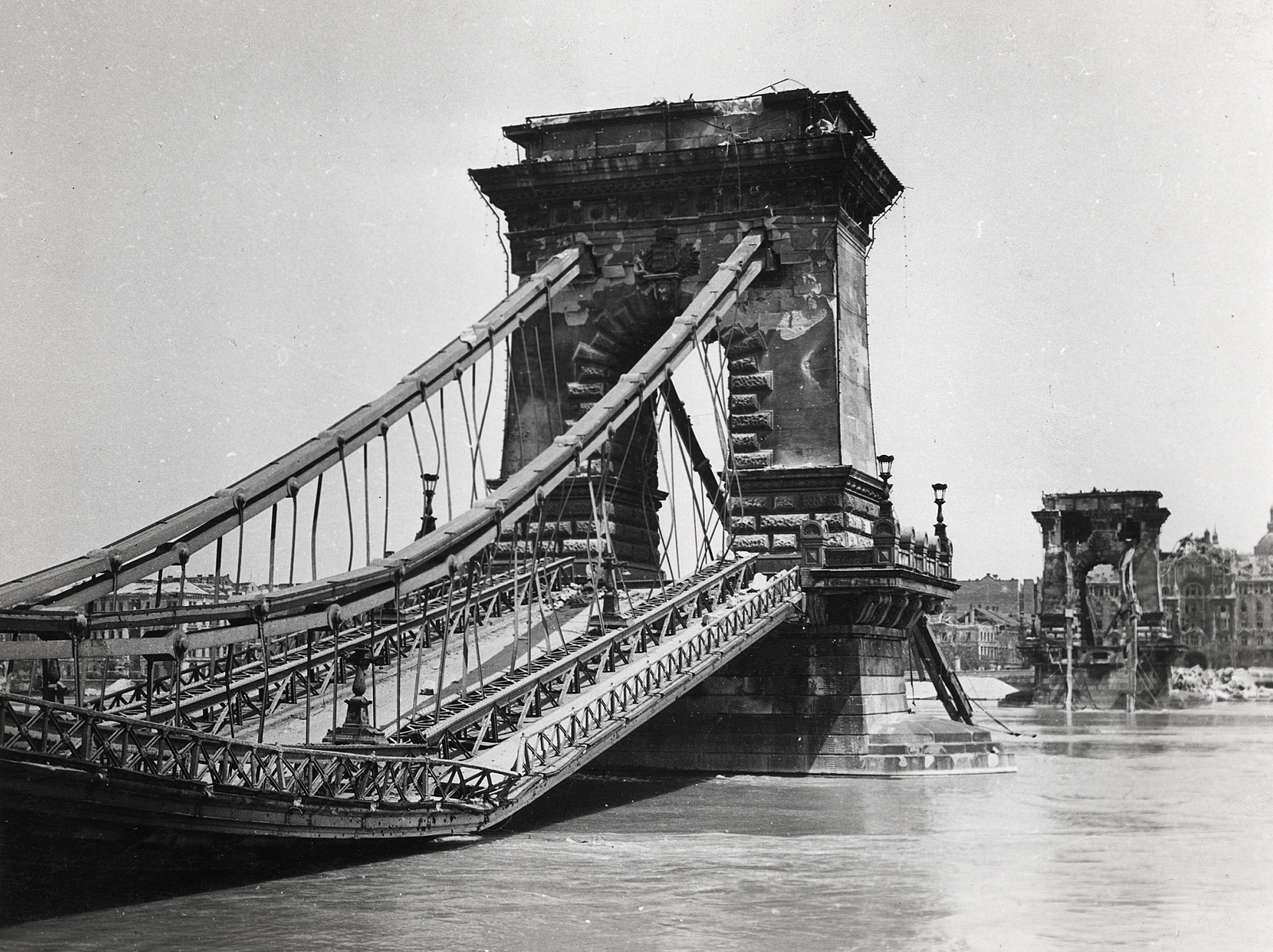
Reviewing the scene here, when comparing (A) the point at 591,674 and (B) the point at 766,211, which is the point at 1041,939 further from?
(B) the point at 766,211

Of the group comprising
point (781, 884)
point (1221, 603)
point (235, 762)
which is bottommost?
point (781, 884)

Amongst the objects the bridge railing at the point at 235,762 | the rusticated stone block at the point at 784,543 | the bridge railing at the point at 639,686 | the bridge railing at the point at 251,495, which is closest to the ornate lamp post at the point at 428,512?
the bridge railing at the point at 251,495

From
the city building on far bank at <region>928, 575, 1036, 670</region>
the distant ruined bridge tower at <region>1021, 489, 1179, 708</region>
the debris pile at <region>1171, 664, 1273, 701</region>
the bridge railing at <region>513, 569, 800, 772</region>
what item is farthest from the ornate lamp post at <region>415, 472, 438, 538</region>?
the city building on far bank at <region>928, 575, 1036, 670</region>

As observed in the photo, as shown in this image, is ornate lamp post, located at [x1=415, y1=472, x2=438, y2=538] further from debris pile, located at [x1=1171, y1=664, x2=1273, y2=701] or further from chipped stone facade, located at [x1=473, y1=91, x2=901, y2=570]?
debris pile, located at [x1=1171, y1=664, x2=1273, y2=701]

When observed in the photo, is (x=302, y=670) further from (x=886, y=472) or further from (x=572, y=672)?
(x=886, y=472)

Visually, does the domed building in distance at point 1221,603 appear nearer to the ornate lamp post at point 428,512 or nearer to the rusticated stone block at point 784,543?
the rusticated stone block at point 784,543

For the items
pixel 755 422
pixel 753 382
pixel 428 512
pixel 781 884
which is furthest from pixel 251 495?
pixel 753 382

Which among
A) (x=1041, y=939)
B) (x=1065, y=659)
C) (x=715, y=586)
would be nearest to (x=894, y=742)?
(x=715, y=586)
